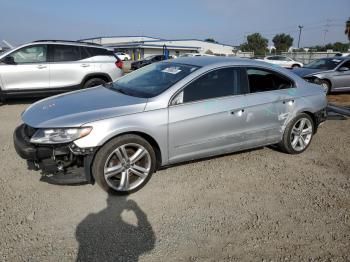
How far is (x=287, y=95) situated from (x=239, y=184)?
1.70 m

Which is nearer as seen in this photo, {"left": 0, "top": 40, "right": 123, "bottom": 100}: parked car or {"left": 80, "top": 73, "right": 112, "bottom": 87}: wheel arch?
{"left": 0, "top": 40, "right": 123, "bottom": 100}: parked car

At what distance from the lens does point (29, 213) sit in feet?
11.2

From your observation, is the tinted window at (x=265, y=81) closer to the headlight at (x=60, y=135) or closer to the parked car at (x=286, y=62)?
the headlight at (x=60, y=135)

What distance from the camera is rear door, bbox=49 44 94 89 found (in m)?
8.63

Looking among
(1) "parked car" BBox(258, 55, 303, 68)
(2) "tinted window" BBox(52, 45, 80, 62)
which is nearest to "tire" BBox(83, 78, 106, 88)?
(2) "tinted window" BBox(52, 45, 80, 62)

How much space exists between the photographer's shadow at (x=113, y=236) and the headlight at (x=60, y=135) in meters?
0.85

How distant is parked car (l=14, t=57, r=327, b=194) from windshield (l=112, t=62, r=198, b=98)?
0.7 inches

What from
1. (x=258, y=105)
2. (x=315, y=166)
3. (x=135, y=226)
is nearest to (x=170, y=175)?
(x=135, y=226)

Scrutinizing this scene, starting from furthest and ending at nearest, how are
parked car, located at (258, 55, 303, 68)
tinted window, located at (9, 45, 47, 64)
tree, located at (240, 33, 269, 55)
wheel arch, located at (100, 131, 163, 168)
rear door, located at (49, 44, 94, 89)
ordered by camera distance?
tree, located at (240, 33, 269, 55), parked car, located at (258, 55, 303, 68), rear door, located at (49, 44, 94, 89), tinted window, located at (9, 45, 47, 64), wheel arch, located at (100, 131, 163, 168)

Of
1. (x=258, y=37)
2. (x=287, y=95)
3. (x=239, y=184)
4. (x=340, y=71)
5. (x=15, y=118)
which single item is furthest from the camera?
(x=258, y=37)

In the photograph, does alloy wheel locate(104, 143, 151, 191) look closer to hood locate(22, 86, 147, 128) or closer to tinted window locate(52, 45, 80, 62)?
hood locate(22, 86, 147, 128)

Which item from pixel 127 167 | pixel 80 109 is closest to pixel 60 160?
pixel 80 109

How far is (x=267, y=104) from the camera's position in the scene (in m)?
4.72

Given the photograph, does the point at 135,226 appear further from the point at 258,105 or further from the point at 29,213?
the point at 258,105
